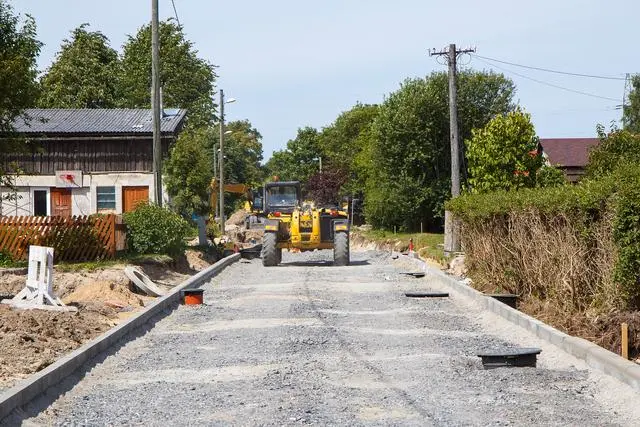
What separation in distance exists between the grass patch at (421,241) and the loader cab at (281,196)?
5326 mm

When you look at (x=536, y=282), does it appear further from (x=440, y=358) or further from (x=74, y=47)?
(x=74, y=47)

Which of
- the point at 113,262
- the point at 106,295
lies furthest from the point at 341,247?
the point at 106,295

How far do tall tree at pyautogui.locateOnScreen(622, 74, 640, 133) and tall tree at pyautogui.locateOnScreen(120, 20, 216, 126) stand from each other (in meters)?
30.4

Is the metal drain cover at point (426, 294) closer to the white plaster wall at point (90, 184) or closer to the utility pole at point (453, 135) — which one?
the utility pole at point (453, 135)

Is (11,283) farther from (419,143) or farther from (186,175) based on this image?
(419,143)

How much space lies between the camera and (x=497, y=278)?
64.0 feet

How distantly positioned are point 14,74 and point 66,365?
13248 millimetres

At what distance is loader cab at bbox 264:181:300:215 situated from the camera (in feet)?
116

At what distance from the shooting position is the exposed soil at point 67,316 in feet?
36.0

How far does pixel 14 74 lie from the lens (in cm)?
2209

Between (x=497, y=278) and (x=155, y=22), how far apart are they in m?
13.6

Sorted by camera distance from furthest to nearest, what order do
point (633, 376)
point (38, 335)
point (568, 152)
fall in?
point (568, 152)
point (38, 335)
point (633, 376)

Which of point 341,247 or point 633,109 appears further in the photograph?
point 633,109

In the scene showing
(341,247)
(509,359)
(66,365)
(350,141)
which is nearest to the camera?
(66,365)
